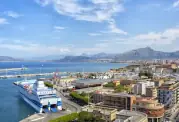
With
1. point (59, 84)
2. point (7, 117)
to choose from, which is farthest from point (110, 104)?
point (59, 84)

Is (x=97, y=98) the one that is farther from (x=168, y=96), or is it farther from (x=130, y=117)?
(x=130, y=117)

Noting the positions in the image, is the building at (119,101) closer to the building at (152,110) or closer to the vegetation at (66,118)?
the building at (152,110)

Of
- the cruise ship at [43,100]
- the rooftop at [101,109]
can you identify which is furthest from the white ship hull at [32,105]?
the rooftop at [101,109]

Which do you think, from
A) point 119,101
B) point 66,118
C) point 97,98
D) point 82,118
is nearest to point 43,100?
point 97,98

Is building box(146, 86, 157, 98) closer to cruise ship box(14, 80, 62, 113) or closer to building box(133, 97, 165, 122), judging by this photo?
building box(133, 97, 165, 122)

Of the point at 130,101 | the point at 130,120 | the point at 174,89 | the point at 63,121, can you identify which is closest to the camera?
the point at 130,120

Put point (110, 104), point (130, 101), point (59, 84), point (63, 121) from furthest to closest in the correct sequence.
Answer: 1. point (59, 84)
2. point (110, 104)
3. point (130, 101)
4. point (63, 121)

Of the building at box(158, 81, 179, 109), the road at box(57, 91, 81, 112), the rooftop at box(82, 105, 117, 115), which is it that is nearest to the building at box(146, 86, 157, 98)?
the building at box(158, 81, 179, 109)

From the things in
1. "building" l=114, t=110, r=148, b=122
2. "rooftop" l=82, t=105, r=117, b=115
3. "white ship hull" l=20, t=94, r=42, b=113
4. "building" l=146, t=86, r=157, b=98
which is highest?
"building" l=146, t=86, r=157, b=98

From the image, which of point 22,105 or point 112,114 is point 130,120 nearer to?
point 112,114
